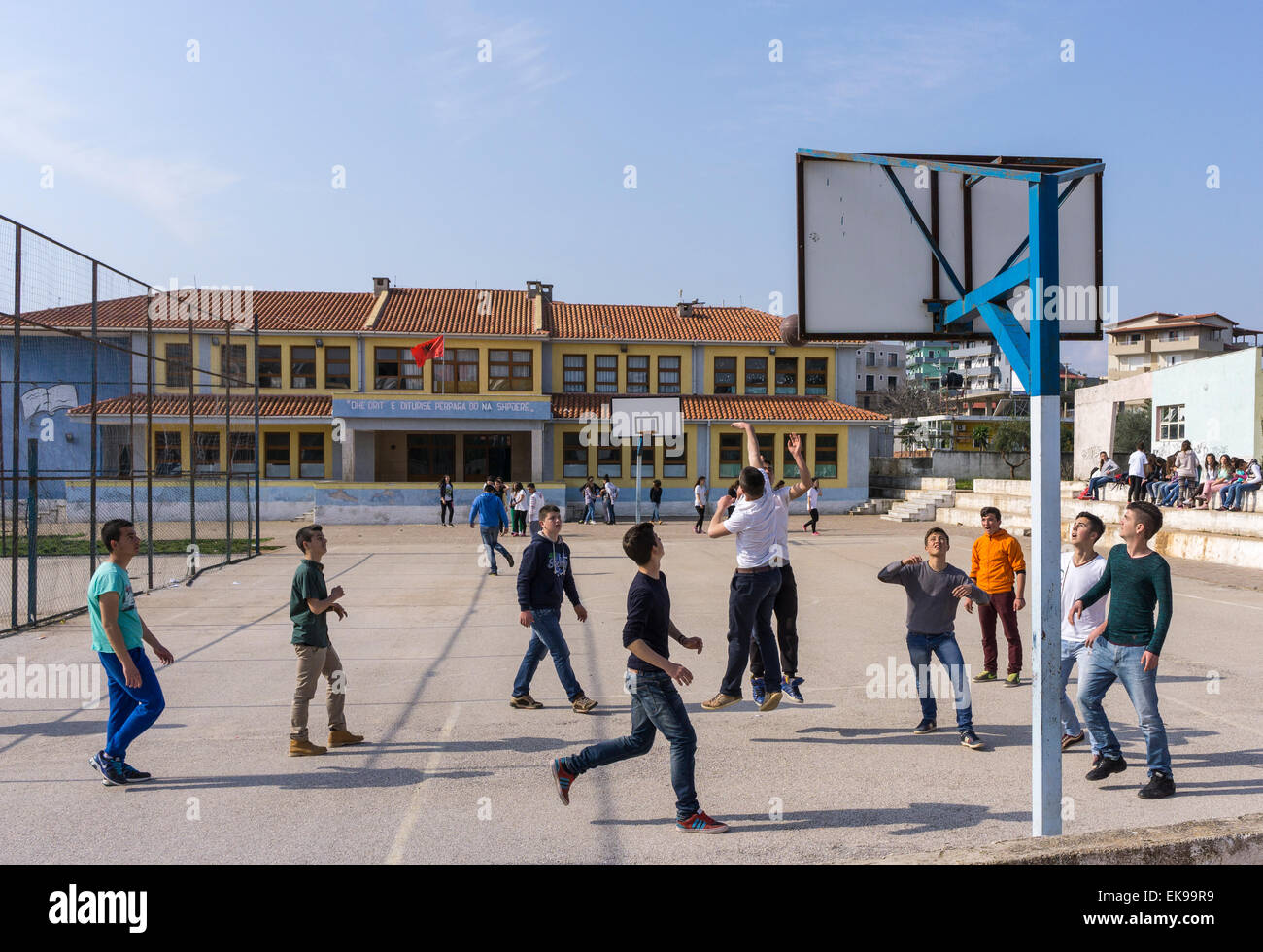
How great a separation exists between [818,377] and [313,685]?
36.3 meters

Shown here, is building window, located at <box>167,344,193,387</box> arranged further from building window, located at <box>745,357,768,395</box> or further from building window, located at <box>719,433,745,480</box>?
building window, located at <box>745,357,768,395</box>

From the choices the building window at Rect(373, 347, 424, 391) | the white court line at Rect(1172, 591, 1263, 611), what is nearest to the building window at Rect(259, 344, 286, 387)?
the building window at Rect(373, 347, 424, 391)

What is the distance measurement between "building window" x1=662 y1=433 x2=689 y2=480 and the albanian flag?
9.69 m

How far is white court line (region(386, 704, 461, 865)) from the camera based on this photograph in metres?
4.61

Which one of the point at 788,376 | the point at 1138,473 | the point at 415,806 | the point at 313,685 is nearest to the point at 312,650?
the point at 313,685

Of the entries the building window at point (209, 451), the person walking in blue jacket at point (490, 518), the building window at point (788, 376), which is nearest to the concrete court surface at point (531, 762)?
the person walking in blue jacket at point (490, 518)

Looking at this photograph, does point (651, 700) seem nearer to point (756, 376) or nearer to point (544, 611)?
point (544, 611)

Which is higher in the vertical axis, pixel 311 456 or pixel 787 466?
pixel 311 456

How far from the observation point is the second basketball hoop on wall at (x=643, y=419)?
34.8 m

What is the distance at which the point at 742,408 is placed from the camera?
3862 centimetres

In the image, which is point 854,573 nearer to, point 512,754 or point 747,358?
point 512,754

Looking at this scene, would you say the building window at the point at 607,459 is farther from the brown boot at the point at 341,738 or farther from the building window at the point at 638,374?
the brown boot at the point at 341,738

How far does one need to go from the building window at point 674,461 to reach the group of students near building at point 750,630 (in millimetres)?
28830

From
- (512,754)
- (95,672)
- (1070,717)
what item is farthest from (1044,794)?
(95,672)
